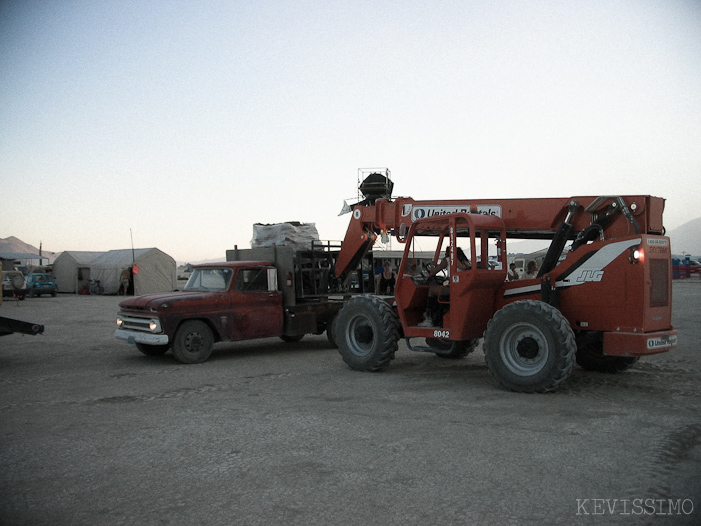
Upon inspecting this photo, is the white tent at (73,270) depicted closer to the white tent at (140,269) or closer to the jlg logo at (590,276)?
the white tent at (140,269)

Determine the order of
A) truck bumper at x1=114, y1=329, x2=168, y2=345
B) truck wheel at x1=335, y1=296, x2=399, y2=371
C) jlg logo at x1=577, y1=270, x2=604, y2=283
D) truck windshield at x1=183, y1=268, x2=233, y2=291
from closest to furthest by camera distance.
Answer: jlg logo at x1=577, y1=270, x2=604, y2=283 → truck wheel at x1=335, y1=296, x2=399, y2=371 → truck bumper at x1=114, y1=329, x2=168, y2=345 → truck windshield at x1=183, y1=268, x2=233, y2=291

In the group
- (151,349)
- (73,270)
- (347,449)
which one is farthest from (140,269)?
(347,449)

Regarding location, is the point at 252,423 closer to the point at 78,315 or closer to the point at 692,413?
the point at 692,413

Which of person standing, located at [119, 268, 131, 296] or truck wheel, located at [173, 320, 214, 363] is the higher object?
person standing, located at [119, 268, 131, 296]

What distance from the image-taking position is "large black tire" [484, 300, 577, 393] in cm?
732

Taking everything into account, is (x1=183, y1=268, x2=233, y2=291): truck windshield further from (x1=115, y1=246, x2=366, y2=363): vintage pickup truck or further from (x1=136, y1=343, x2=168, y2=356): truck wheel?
(x1=136, y1=343, x2=168, y2=356): truck wheel

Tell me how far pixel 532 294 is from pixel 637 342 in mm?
1665

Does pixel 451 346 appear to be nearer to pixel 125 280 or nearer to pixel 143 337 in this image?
pixel 143 337

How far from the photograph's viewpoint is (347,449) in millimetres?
5387

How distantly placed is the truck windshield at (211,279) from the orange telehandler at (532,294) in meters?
2.92

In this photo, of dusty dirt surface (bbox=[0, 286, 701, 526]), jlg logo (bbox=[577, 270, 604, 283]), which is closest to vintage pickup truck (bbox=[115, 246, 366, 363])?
dusty dirt surface (bbox=[0, 286, 701, 526])

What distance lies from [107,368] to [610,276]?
841 centimetres

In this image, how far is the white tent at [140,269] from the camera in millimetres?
36156

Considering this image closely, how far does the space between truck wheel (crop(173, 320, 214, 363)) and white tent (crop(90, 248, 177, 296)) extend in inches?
1029
